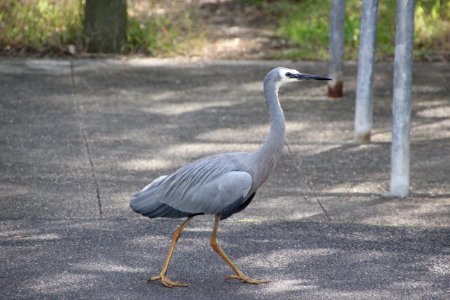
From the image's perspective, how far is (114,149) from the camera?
26.3ft

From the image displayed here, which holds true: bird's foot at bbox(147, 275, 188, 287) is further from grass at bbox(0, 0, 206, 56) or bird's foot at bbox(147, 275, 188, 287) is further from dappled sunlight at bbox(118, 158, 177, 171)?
grass at bbox(0, 0, 206, 56)

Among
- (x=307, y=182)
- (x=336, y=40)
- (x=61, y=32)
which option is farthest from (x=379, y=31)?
(x=307, y=182)

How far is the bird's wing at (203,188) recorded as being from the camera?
525 centimetres

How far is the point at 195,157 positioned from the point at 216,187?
2.55 metres

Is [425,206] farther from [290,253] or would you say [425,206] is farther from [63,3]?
[63,3]

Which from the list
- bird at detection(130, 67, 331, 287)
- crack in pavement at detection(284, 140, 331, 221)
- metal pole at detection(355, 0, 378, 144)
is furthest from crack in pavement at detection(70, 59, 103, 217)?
metal pole at detection(355, 0, 378, 144)

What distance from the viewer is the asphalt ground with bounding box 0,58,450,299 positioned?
5496mm

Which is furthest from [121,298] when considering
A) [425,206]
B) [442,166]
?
[442,166]

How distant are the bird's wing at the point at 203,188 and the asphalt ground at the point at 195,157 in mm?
479

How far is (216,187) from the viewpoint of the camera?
208 inches

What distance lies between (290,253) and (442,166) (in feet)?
7.77

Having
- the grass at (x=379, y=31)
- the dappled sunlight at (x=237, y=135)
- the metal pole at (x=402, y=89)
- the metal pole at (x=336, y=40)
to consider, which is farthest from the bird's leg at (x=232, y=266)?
the grass at (x=379, y=31)

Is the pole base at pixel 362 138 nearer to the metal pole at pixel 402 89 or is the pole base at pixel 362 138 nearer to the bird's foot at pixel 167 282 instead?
the metal pole at pixel 402 89

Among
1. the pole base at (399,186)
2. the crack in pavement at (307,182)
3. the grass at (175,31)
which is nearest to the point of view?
the crack in pavement at (307,182)
